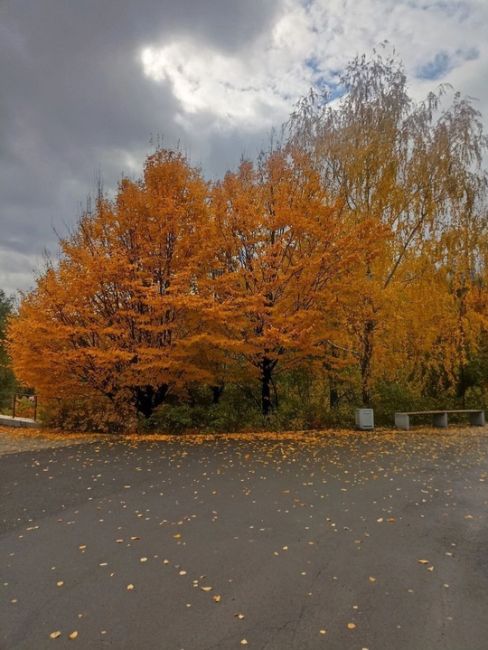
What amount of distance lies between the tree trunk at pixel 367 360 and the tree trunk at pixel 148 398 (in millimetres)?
6183

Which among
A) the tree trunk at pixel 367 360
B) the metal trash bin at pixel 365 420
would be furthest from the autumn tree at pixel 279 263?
the metal trash bin at pixel 365 420

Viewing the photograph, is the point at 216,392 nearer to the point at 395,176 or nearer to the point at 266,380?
the point at 266,380

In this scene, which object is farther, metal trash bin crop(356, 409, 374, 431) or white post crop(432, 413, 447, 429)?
white post crop(432, 413, 447, 429)

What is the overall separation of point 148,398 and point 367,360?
6788 mm

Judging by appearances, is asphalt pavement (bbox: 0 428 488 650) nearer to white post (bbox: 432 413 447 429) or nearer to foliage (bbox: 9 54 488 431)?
foliage (bbox: 9 54 488 431)

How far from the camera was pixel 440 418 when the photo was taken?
545 inches

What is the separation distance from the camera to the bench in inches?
499

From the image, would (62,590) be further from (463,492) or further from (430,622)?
(463,492)

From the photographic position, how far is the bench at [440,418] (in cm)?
1267

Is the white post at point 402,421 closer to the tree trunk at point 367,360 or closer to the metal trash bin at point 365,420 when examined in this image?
the tree trunk at point 367,360

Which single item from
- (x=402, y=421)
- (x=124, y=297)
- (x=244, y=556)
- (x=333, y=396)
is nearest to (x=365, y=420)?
(x=402, y=421)

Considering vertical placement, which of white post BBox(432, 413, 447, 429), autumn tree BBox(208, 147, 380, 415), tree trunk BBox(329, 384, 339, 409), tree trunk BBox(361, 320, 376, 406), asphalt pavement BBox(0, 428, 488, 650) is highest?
autumn tree BBox(208, 147, 380, 415)

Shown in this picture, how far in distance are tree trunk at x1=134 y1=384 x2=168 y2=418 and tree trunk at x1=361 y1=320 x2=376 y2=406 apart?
618 cm

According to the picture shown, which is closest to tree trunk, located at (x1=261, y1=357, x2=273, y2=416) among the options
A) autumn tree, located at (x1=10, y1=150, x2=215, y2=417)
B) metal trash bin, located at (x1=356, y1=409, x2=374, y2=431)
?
autumn tree, located at (x1=10, y1=150, x2=215, y2=417)
